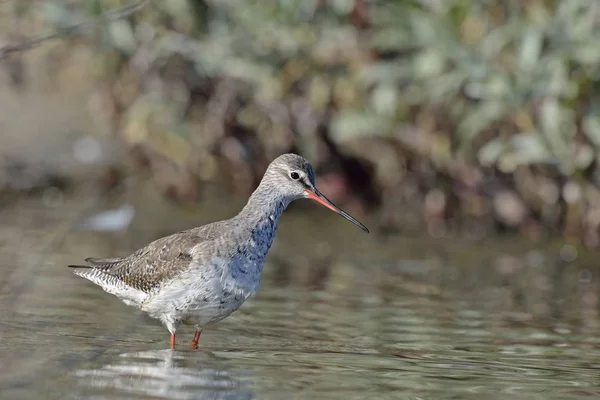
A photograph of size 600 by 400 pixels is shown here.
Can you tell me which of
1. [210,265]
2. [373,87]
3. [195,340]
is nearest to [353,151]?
[373,87]

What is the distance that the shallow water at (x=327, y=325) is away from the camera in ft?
17.7

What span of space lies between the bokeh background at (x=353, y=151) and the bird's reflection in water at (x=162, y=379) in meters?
1.22

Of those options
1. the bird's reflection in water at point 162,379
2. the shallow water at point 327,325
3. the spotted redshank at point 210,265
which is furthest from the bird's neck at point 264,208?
the bird's reflection in water at point 162,379

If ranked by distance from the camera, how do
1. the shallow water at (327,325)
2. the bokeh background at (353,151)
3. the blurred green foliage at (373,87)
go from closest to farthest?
the shallow water at (327,325) → the bokeh background at (353,151) → the blurred green foliage at (373,87)

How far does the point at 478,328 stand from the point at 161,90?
4650mm

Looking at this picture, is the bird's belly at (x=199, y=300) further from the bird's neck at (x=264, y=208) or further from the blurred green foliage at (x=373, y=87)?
the blurred green foliage at (x=373, y=87)

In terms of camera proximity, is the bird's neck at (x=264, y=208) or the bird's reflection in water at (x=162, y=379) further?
the bird's neck at (x=264, y=208)

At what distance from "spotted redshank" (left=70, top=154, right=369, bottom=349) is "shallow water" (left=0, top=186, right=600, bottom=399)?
8.6 inches

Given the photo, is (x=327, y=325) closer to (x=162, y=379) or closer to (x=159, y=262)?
(x=159, y=262)

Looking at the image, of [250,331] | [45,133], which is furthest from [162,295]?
[45,133]

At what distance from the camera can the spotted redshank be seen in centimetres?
625

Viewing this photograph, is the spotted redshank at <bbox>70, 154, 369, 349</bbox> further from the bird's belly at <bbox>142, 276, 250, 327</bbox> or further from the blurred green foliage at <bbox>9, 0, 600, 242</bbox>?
the blurred green foliage at <bbox>9, 0, 600, 242</bbox>

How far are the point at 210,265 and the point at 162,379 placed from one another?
3.22 feet

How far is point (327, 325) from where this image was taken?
720 centimetres
